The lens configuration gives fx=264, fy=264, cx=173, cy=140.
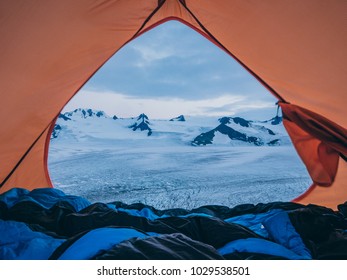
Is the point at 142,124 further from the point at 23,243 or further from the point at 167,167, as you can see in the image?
the point at 23,243

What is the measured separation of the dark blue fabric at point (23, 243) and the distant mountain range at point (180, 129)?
5.29ft

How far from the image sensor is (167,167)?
7.43ft

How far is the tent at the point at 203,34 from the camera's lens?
1.05 m

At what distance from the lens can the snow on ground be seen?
5.95 feet

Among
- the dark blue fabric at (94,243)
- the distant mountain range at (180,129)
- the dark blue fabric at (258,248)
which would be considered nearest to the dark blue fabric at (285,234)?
the dark blue fabric at (258,248)

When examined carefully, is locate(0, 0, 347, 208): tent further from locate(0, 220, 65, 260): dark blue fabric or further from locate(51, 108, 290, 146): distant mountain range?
locate(51, 108, 290, 146): distant mountain range

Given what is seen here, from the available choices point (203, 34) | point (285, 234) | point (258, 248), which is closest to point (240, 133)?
point (203, 34)

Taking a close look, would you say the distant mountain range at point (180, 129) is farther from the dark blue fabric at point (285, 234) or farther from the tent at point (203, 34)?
the dark blue fabric at point (285, 234)

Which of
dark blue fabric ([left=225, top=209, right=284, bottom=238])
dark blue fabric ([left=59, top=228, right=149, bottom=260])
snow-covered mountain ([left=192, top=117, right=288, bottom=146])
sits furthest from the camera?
snow-covered mountain ([left=192, top=117, right=288, bottom=146])

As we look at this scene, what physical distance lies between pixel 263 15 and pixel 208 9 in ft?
1.01

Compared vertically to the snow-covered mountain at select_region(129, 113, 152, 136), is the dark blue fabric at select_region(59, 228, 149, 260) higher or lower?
lower

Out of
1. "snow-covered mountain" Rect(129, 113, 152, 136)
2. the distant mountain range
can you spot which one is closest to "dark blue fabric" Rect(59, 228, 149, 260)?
the distant mountain range

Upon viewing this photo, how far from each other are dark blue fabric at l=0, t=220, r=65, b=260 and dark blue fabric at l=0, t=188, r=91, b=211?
0.85ft
